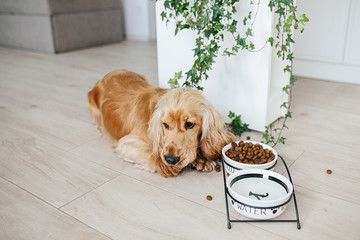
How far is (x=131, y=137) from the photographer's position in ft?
6.00

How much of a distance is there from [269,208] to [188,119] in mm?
525

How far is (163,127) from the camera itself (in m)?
1.61

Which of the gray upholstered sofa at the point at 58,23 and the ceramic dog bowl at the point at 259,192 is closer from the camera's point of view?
the ceramic dog bowl at the point at 259,192

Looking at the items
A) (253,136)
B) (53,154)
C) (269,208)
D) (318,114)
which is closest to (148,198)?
(269,208)

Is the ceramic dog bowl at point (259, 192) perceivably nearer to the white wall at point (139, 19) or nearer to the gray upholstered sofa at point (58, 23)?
the gray upholstered sofa at point (58, 23)

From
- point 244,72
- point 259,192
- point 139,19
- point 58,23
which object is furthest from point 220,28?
point 139,19

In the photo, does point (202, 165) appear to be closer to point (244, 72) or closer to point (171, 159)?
point (171, 159)

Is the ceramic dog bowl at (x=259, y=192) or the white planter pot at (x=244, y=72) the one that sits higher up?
the white planter pot at (x=244, y=72)

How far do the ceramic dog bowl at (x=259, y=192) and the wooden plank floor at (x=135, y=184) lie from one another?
0.24ft

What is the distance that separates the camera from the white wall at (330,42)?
2.95 meters

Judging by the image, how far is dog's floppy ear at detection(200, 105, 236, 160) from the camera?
5.38ft

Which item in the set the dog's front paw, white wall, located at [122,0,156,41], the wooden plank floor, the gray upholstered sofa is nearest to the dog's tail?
the wooden plank floor

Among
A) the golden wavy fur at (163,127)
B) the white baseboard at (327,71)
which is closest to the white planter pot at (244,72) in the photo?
the golden wavy fur at (163,127)

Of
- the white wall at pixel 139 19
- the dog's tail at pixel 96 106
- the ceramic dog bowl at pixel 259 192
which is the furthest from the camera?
the white wall at pixel 139 19
